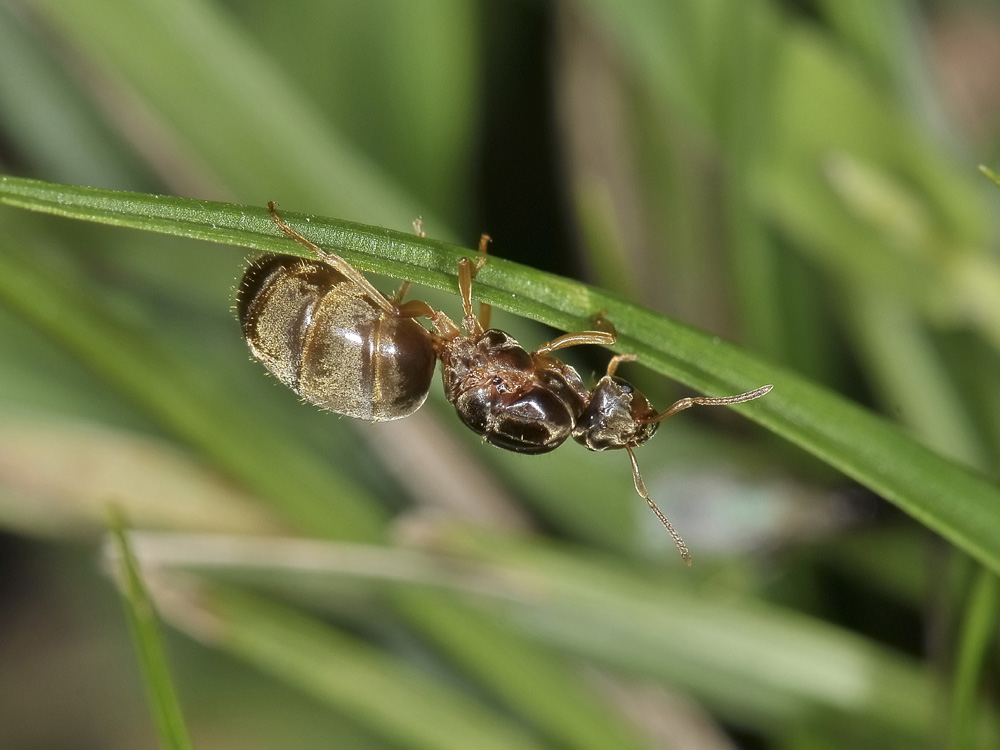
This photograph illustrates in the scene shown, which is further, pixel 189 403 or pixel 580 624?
pixel 580 624

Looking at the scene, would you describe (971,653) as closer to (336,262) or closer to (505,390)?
(505,390)

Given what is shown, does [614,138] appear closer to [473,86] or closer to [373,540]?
[473,86]

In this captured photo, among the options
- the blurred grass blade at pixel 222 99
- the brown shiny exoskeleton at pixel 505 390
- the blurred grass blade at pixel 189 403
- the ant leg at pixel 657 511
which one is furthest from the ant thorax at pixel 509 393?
the blurred grass blade at pixel 222 99

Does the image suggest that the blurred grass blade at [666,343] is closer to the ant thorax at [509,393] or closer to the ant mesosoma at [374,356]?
the ant mesosoma at [374,356]

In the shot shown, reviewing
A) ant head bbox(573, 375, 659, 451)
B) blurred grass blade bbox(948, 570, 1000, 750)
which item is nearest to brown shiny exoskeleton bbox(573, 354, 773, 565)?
ant head bbox(573, 375, 659, 451)

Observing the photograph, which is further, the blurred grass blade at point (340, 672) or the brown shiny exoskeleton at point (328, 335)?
the blurred grass blade at point (340, 672)

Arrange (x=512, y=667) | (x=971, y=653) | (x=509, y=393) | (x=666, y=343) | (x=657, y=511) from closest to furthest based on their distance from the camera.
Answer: (x=666, y=343) < (x=971, y=653) < (x=657, y=511) < (x=509, y=393) < (x=512, y=667)

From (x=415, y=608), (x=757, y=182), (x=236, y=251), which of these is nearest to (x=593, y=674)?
(x=415, y=608)

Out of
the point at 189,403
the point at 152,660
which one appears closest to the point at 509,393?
the point at 189,403
